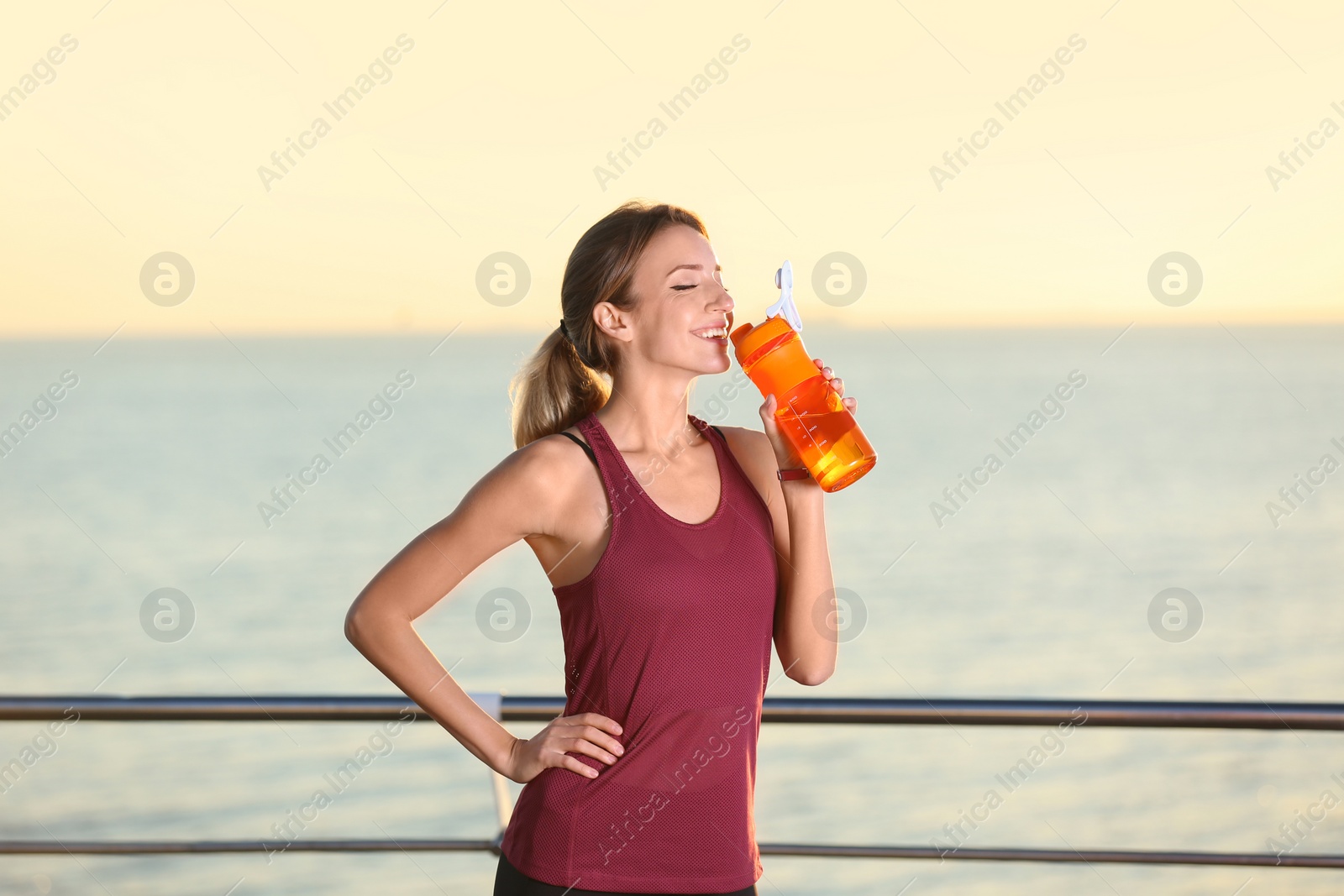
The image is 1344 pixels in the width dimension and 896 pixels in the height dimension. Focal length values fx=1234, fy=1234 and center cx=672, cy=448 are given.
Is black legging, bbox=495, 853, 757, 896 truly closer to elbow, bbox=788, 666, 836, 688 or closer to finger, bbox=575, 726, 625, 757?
finger, bbox=575, 726, 625, 757

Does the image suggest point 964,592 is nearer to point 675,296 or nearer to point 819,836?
point 819,836

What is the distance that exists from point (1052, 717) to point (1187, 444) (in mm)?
30364

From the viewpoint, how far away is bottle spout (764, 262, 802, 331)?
6.22ft

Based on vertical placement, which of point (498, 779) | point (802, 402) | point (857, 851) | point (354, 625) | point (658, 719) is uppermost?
point (802, 402)

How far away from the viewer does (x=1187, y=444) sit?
30.0 metres

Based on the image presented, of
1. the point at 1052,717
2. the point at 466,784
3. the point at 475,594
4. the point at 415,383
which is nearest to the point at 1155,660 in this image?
the point at 466,784

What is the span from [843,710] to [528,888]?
67cm

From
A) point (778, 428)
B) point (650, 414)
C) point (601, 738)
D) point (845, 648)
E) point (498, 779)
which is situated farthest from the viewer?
point (845, 648)

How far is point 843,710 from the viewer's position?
7.06 feet

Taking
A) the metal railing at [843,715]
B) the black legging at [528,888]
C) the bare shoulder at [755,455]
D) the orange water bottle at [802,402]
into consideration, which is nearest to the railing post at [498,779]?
the metal railing at [843,715]

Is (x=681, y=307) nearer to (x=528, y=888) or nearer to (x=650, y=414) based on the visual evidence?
(x=650, y=414)

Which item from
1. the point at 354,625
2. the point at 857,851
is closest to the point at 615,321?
the point at 354,625

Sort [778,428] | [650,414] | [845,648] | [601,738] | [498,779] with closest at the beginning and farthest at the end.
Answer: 1. [601,738]
2. [778,428]
3. [650,414]
4. [498,779]
5. [845,648]

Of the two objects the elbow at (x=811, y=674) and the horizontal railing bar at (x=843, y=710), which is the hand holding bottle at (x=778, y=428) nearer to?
the elbow at (x=811, y=674)
